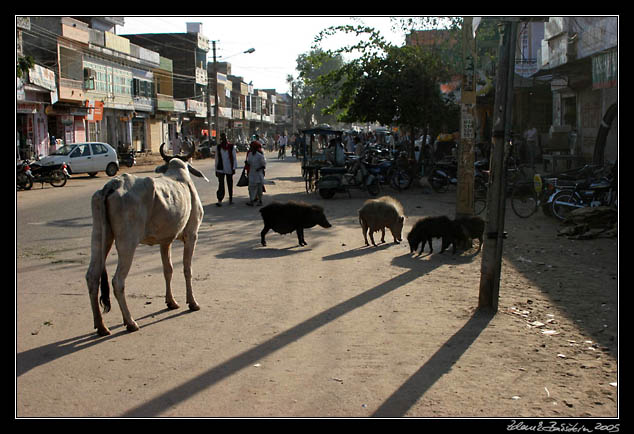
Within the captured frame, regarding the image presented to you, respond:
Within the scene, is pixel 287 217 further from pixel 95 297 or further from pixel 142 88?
pixel 142 88

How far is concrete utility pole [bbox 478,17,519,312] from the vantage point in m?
6.07

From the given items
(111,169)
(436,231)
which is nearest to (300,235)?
(436,231)

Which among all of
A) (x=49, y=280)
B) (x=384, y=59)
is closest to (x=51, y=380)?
(x=49, y=280)

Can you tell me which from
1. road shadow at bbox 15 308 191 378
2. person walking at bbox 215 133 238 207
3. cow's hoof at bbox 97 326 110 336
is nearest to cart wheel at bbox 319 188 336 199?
person walking at bbox 215 133 238 207

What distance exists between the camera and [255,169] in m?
15.5

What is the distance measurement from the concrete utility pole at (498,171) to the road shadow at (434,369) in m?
0.29

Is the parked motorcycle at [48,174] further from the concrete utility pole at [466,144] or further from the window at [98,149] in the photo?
the concrete utility pole at [466,144]

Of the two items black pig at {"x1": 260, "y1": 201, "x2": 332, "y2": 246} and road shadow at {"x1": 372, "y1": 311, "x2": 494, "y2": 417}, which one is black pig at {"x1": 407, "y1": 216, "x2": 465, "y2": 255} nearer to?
black pig at {"x1": 260, "y1": 201, "x2": 332, "y2": 246}

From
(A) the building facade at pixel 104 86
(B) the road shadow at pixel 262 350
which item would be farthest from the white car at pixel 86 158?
(B) the road shadow at pixel 262 350

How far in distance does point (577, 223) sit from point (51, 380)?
933 cm

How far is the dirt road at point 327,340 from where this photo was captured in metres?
4.08

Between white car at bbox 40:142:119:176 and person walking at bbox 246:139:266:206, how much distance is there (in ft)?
38.0

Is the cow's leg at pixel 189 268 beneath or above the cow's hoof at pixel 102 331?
above

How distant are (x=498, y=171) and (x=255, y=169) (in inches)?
385
